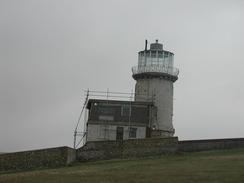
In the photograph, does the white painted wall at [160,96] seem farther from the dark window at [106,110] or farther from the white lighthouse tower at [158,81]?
the dark window at [106,110]

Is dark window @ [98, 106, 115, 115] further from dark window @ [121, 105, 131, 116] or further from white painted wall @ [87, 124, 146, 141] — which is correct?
white painted wall @ [87, 124, 146, 141]

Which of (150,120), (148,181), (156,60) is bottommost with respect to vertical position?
(148,181)

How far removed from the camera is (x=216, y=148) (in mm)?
40031

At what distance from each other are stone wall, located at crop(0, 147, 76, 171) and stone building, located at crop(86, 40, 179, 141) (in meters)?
10.6

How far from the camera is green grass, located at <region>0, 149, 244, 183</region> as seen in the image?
26.0 meters

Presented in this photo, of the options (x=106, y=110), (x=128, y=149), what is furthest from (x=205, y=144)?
(x=106, y=110)

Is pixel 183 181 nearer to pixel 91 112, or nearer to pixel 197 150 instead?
pixel 197 150

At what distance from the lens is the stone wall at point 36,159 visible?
37250 mm

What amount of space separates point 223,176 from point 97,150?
48.0 ft

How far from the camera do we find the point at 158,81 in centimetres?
5203

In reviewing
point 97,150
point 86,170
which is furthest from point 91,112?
point 86,170

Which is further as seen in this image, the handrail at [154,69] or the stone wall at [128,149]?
the handrail at [154,69]

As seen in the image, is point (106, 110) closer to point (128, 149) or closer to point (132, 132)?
point (132, 132)

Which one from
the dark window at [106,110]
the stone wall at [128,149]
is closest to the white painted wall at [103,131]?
the dark window at [106,110]
